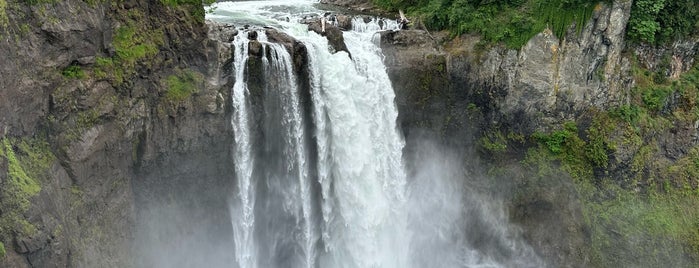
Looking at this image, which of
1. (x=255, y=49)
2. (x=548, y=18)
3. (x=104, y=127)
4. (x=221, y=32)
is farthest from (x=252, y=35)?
(x=548, y=18)

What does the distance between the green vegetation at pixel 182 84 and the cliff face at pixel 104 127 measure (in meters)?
0.03

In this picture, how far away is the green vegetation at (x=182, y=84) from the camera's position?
56.4 ft

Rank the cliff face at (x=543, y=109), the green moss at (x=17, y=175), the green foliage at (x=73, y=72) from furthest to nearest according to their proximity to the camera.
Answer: the cliff face at (x=543, y=109)
the green foliage at (x=73, y=72)
the green moss at (x=17, y=175)

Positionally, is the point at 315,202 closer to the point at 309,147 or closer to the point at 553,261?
the point at 309,147

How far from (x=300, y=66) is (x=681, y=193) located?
18193 mm

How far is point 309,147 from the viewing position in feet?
64.8

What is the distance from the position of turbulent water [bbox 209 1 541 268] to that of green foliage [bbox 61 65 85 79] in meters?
5.08

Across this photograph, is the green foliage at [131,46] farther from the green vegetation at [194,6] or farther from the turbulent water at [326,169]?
the turbulent water at [326,169]

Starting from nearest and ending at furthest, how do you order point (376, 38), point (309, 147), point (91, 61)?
point (91, 61) < point (309, 147) < point (376, 38)

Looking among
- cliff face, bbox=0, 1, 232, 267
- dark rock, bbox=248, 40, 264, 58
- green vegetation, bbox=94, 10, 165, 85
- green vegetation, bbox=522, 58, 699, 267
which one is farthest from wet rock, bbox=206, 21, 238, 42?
green vegetation, bbox=522, 58, 699, 267

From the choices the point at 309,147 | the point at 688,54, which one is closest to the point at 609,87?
the point at 688,54

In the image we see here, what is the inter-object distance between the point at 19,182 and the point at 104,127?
318cm

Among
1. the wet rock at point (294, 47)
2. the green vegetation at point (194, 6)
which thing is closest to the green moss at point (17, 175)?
the green vegetation at point (194, 6)

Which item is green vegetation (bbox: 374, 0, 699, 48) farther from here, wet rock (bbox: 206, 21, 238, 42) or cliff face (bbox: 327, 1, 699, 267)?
wet rock (bbox: 206, 21, 238, 42)
